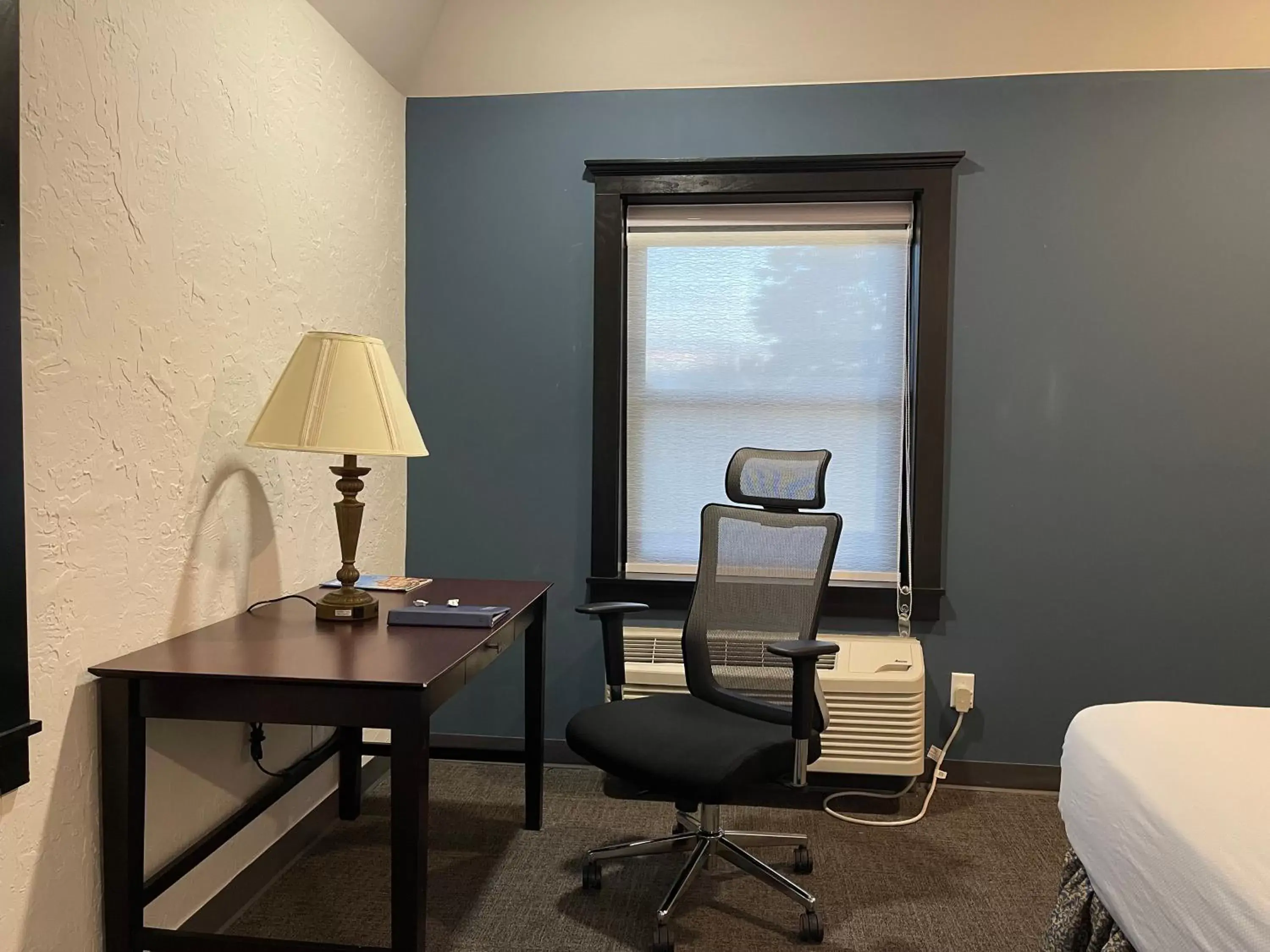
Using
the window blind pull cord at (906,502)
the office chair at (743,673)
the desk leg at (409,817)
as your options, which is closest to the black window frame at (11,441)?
the desk leg at (409,817)

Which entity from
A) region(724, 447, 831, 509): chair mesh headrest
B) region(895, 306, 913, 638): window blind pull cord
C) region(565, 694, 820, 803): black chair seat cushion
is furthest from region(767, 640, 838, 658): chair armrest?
region(895, 306, 913, 638): window blind pull cord

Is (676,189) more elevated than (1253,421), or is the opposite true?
(676,189)

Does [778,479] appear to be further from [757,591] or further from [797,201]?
[797,201]

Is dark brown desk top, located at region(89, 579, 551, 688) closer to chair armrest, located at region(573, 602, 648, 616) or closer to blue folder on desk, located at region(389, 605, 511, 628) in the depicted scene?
blue folder on desk, located at region(389, 605, 511, 628)

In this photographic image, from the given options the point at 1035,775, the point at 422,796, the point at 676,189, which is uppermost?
the point at 676,189

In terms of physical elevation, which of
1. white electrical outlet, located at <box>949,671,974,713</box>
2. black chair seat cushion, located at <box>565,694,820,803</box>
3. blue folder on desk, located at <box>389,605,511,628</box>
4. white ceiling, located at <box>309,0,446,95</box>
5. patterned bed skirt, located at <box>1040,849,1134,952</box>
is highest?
white ceiling, located at <box>309,0,446,95</box>

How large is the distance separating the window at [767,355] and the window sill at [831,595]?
72 mm

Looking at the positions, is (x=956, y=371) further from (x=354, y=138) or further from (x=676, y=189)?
(x=354, y=138)

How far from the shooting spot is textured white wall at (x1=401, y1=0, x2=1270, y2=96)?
290 centimetres

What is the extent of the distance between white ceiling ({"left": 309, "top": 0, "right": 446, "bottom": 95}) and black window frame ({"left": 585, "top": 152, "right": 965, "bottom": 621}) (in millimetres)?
717

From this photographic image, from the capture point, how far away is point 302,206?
2471 mm

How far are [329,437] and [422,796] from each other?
0.79 metres

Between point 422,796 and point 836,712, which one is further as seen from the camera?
point 836,712

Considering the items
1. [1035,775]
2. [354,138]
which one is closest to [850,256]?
[354,138]
